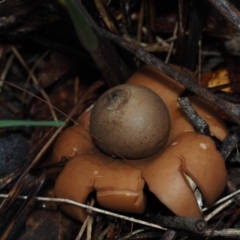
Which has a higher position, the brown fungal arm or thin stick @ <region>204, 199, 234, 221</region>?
the brown fungal arm

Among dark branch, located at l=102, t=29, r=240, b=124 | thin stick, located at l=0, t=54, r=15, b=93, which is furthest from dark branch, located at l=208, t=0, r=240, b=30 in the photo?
thin stick, located at l=0, t=54, r=15, b=93

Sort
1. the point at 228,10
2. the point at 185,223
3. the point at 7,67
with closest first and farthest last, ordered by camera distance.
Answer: the point at 185,223 < the point at 228,10 < the point at 7,67

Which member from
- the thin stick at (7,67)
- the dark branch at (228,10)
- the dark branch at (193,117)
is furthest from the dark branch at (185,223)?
the thin stick at (7,67)

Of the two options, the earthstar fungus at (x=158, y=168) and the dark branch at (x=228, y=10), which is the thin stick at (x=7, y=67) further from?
the dark branch at (x=228, y=10)

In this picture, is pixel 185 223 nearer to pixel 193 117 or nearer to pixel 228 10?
pixel 193 117

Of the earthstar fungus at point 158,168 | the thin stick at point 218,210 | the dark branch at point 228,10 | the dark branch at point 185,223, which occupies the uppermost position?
the dark branch at point 228,10

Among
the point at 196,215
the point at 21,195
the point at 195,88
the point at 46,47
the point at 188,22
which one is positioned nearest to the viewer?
the point at 196,215

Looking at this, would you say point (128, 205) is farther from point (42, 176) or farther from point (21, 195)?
point (21, 195)

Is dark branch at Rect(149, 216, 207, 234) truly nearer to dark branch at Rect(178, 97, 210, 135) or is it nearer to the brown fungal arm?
the brown fungal arm

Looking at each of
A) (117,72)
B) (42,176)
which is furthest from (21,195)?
(117,72)

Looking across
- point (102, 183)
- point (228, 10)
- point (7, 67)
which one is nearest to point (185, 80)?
point (228, 10)

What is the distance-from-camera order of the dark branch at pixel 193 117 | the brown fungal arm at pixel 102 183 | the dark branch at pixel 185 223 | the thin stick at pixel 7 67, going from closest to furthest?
the dark branch at pixel 185 223 → the brown fungal arm at pixel 102 183 → the dark branch at pixel 193 117 → the thin stick at pixel 7 67
